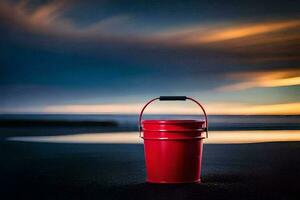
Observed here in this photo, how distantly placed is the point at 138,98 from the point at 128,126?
1.36 metres

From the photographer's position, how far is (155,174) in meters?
4.56

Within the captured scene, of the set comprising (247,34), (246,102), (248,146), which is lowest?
(248,146)

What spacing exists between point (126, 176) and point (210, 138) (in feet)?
17.6

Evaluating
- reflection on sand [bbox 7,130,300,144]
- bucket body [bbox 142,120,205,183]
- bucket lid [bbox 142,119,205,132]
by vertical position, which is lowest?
reflection on sand [bbox 7,130,300,144]

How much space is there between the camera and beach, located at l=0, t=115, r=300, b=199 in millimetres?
3990

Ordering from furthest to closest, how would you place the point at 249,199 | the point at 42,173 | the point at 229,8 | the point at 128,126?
the point at 128,126 → the point at 229,8 → the point at 42,173 → the point at 249,199

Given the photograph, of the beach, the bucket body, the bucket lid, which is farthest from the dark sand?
the bucket lid

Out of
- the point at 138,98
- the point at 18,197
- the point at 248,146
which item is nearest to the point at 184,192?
the point at 18,197

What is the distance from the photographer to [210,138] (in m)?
10.2

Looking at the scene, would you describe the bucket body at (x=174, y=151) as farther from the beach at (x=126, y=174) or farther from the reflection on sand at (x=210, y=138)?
the reflection on sand at (x=210, y=138)

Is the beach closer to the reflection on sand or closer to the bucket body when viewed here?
the bucket body

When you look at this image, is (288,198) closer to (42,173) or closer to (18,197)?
(18,197)

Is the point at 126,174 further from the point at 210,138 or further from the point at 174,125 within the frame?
the point at 210,138

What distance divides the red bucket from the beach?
0.38 ft
